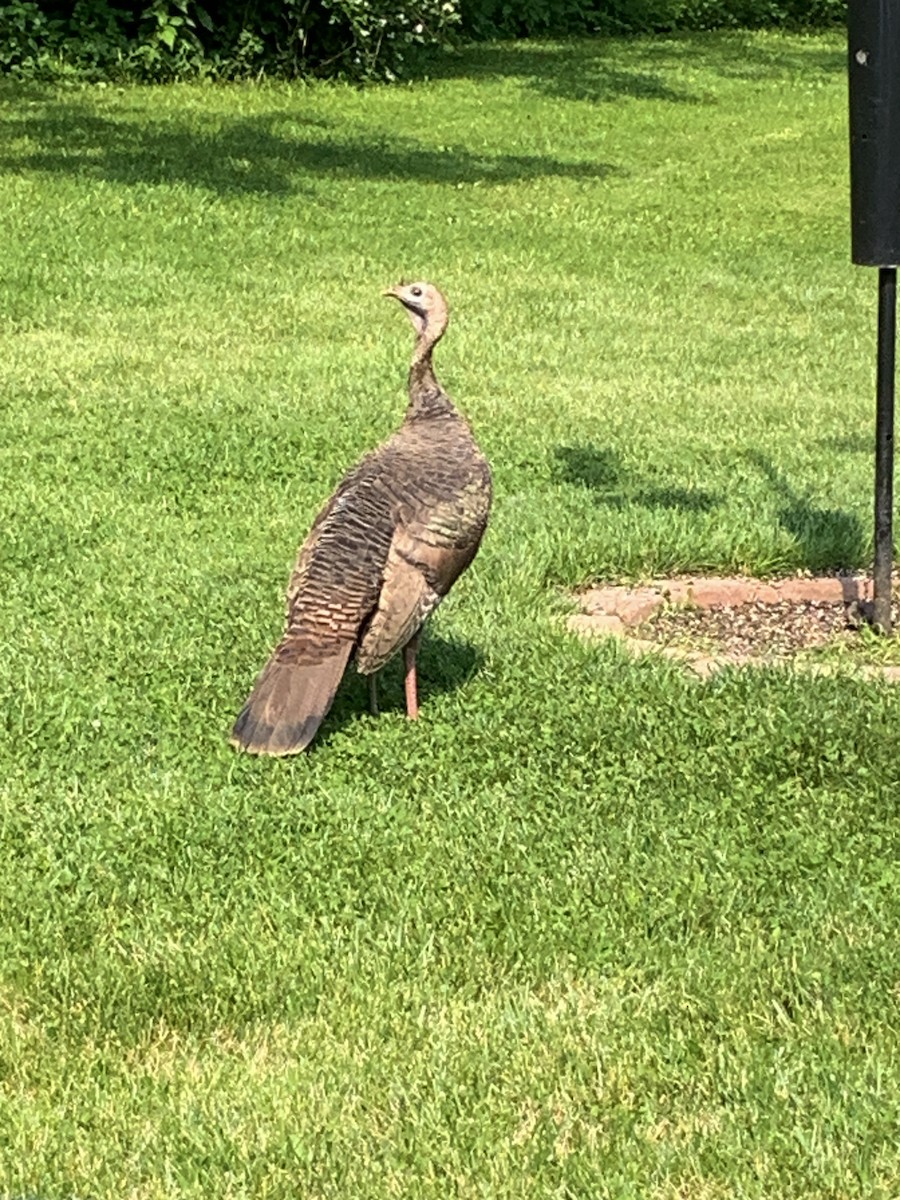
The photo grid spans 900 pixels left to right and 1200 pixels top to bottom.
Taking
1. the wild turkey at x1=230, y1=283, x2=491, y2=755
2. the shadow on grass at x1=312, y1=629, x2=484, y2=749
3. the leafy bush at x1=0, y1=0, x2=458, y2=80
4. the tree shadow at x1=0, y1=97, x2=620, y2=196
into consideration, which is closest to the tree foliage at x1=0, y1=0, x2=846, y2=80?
the leafy bush at x1=0, y1=0, x2=458, y2=80

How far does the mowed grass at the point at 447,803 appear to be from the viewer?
4258 millimetres

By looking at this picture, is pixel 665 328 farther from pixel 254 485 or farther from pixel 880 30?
pixel 880 30

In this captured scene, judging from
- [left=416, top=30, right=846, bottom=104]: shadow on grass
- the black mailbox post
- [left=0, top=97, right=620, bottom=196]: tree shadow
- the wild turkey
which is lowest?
[left=416, top=30, right=846, bottom=104]: shadow on grass

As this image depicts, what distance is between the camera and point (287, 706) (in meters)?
5.97

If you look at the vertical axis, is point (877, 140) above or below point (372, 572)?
above

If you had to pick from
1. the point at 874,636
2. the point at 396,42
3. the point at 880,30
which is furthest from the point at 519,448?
the point at 396,42

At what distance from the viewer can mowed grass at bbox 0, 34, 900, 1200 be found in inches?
168

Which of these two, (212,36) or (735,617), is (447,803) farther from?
(212,36)

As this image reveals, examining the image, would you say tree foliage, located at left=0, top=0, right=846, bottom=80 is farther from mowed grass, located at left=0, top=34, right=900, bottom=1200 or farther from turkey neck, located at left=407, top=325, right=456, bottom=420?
turkey neck, located at left=407, top=325, right=456, bottom=420

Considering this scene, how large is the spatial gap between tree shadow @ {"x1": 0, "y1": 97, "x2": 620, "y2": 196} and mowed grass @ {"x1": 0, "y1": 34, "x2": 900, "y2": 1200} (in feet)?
13.7

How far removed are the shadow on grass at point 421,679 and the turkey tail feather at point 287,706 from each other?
44cm

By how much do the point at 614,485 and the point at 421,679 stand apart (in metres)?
2.71

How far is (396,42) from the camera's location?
24.6 m

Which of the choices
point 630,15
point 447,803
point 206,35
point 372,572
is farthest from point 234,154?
point 630,15
